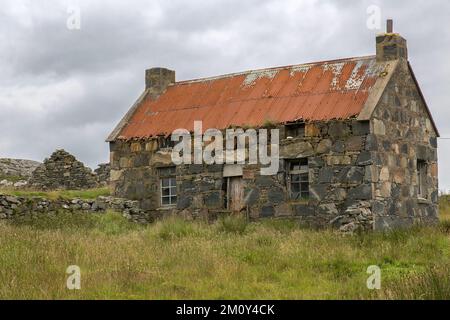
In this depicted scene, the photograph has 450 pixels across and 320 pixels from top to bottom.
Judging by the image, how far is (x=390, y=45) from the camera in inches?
752

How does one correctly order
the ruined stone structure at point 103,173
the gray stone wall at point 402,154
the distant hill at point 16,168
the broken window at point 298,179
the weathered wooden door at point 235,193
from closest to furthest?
the gray stone wall at point 402,154, the broken window at point 298,179, the weathered wooden door at point 235,193, the ruined stone structure at point 103,173, the distant hill at point 16,168

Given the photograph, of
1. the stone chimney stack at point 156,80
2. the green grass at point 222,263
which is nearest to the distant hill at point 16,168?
the stone chimney stack at point 156,80

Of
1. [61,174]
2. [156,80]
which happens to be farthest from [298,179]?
[61,174]

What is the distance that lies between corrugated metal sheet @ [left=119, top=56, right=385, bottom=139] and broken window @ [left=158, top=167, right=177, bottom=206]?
115 cm

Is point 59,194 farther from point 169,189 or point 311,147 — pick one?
point 311,147

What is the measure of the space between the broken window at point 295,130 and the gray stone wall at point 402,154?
1.89m

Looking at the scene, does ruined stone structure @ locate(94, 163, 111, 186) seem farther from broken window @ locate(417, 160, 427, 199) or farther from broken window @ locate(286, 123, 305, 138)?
broken window @ locate(417, 160, 427, 199)

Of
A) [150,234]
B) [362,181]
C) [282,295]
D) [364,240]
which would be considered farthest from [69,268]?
[362,181]

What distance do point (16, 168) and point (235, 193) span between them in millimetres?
15958

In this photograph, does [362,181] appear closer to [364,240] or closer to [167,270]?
[364,240]

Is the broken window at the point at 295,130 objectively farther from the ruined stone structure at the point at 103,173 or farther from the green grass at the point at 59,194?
the ruined stone structure at the point at 103,173

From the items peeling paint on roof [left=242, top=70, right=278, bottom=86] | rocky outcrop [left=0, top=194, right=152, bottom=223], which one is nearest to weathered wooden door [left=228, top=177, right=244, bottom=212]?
rocky outcrop [left=0, top=194, right=152, bottom=223]

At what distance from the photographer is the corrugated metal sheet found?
18.7 meters

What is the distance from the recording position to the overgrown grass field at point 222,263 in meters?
9.95
